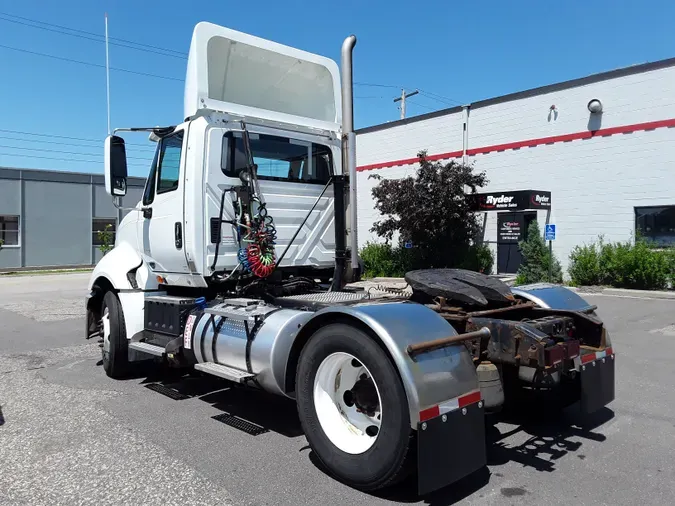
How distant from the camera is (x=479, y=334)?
3.86 meters

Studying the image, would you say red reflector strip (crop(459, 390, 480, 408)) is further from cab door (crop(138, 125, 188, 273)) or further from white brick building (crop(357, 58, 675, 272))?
white brick building (crop(357, 58, 675, 272))

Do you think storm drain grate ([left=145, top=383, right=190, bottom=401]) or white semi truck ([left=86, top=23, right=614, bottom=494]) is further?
storm drain grate ([left=145, top=383, right=190, bottom=401])

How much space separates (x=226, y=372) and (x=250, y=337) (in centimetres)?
36

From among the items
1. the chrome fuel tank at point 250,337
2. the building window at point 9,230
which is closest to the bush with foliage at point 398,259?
the chrome fuel tank at point 250,337

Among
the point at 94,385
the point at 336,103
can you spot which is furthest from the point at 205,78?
the point at 94,385

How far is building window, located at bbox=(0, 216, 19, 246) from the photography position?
35812 millimetres

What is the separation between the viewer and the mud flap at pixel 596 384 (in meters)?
4.30

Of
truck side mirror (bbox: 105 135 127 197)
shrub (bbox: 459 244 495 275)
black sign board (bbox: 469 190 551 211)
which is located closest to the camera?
truck side mirror (bbox: 105 135 127 197)

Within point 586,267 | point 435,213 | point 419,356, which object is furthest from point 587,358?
point 435,213

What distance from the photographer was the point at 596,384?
440 centimetres

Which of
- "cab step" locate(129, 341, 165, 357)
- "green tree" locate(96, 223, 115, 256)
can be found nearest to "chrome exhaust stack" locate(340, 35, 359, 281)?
"cab step" locate(129, 341, 165, 357)

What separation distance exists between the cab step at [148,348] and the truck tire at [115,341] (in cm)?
26

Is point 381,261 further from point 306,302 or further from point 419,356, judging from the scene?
point 419,356

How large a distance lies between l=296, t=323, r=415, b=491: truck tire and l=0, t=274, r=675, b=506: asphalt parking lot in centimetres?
20
